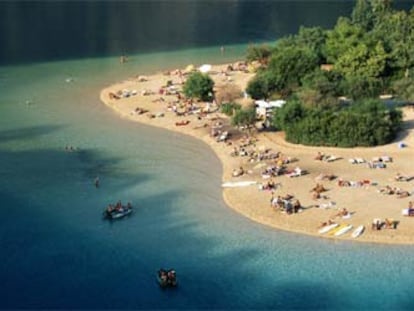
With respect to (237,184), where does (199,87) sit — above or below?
above

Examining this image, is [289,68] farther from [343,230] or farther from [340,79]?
[343,230]

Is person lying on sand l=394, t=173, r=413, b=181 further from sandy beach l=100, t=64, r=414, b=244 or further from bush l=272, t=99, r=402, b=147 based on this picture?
bush l=272, t=99, r=402, b=147

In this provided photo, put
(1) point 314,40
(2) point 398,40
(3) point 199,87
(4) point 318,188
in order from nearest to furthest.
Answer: (4) point 318,188, (3) point 199,87, (2) point 398,40, (1) point 314,40

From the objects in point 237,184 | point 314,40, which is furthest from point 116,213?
point 314,40

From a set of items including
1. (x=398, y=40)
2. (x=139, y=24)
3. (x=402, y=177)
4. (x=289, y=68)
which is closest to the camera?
(x=402, y=177)

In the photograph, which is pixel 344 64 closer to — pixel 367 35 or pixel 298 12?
pixel 367 35

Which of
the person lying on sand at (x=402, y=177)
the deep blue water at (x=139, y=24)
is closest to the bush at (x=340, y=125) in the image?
the person lying on sand at (x=402, y=177)
